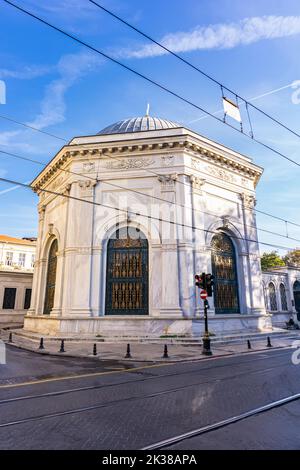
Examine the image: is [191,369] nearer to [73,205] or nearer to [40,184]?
[73,205]

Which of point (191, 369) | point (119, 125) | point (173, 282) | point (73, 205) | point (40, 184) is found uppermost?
point (119, 125)

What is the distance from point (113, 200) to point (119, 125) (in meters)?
9.56

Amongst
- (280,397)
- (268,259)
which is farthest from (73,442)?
(268,259)

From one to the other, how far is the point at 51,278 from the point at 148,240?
8852 mm

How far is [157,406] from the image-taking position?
5809mm

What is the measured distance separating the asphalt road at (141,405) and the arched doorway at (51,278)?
12410 millimetres

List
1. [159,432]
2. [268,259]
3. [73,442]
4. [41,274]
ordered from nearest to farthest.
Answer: [73,442]
[159,432]
[41,274]
[268,259]

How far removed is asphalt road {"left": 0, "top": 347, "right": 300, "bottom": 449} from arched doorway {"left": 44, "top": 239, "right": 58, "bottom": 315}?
12.4m

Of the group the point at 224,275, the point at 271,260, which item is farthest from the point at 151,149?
the point at 271,260

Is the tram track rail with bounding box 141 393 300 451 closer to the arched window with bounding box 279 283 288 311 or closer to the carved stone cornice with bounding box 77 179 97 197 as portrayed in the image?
the carved stone cornice with bounding box 77 179 97 197

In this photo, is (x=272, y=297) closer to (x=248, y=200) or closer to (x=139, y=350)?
(x=248, y=200)

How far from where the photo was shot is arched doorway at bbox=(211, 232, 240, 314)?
2088 centimetres

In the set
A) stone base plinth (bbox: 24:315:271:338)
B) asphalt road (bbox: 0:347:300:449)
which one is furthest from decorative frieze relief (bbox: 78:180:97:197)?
asphalt road (bbox: 0:347:300:449)

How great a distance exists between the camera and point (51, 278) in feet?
76.8
